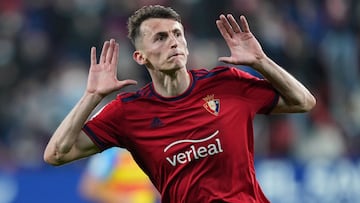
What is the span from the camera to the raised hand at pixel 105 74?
656cm

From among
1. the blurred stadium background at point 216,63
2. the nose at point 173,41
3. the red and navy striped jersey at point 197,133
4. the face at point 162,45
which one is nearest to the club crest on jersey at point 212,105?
the red and navy striped jersey at point 197,133

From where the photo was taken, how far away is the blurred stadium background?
11023 millimetres

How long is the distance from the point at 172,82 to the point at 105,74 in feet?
1.41

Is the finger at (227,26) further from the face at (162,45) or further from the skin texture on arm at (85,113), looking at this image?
the skin texture on arm at (85,113)

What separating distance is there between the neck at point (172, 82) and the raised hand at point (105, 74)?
0.29 m

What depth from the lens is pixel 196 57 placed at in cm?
1238

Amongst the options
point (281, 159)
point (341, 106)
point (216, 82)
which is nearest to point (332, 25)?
point (341, 106)

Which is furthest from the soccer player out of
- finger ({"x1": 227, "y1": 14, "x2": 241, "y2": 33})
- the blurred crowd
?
the blurred crowd

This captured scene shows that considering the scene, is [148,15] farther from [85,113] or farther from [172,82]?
[85,113]

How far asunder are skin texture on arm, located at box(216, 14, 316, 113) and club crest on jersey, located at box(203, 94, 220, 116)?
1.03 feet

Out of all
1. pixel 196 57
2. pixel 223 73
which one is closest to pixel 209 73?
pixel 223 73

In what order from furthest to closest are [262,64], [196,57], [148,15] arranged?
[196,57] → [148,15] → [262,64]

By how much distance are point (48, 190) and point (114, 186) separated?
56.1 inches

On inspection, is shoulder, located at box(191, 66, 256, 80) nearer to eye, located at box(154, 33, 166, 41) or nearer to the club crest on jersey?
the club crest on jersey
